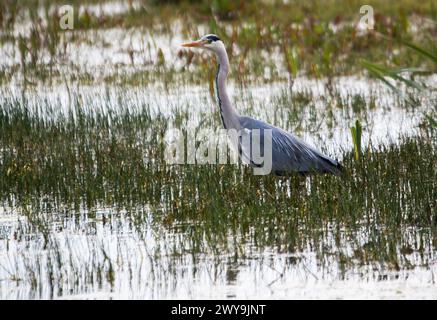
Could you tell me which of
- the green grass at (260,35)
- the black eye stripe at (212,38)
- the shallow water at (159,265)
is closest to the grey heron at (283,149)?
the black eye stripe at (212,38)

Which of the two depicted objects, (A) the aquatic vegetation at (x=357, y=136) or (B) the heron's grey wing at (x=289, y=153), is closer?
(A) the aquatic vegetation at (x=357, y=136)

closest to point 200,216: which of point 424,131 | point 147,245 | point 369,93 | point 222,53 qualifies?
point 147,245

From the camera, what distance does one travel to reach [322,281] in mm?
5266

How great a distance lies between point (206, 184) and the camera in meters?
7.18

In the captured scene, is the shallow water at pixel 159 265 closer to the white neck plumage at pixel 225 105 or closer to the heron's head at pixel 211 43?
the white neck plumage at pixel 225 105

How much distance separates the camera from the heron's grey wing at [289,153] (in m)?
7.59

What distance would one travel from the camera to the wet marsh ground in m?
5.40

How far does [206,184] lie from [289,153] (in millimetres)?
878

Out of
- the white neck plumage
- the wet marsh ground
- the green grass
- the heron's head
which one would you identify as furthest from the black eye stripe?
the green grass

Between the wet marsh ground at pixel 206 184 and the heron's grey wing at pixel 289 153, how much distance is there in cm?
Answer: 11

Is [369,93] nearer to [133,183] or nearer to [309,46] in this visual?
[309,46]

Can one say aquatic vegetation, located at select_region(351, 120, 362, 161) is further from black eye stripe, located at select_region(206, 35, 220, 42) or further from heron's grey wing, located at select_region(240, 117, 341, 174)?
black eye stripe, located at select_region(206, 35, 220, 42)

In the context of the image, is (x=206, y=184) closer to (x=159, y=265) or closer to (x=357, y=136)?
(x=357, y=136)
